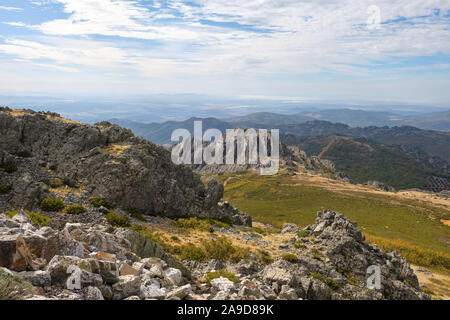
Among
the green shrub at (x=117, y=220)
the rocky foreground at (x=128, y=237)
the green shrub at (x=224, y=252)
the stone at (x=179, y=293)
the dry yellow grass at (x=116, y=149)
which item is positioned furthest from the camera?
the dry yellow grass at (x=116, y=149)

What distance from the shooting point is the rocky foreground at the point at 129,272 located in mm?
9039

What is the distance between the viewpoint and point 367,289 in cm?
2300

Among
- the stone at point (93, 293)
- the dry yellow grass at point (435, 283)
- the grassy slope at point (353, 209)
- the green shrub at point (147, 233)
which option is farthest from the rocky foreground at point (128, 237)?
the grassy slope at point (353, 209)

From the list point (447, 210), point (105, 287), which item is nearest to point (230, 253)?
point (105, 287)

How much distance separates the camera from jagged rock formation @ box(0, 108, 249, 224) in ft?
97.6

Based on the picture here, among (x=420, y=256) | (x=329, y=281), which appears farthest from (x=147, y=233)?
(x=420, y=256)

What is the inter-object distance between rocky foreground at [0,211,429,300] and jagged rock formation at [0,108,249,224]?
14316 mm

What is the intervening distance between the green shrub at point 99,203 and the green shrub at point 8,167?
9369 millimetres

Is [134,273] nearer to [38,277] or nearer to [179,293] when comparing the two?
[179,293]

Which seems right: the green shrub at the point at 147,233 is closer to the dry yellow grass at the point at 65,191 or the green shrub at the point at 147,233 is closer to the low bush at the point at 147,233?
the low bush at the point at 147,233

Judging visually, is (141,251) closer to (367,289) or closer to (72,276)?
(72,276)

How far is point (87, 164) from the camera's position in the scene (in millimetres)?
32156

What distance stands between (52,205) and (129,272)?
20266 mm
